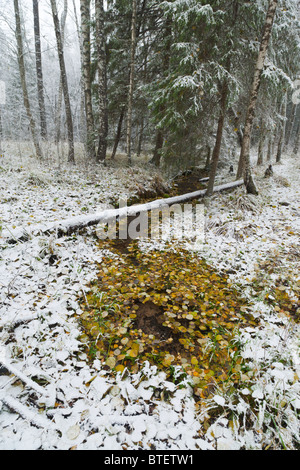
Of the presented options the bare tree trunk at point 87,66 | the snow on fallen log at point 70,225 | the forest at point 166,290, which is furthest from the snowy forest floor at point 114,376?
the bare tree trunk at point 87,66

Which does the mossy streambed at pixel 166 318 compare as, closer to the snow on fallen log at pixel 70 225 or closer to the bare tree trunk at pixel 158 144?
the snow on fallen log at pixel 70 225

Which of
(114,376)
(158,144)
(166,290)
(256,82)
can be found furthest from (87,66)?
(114,376)

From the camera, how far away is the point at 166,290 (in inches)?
146

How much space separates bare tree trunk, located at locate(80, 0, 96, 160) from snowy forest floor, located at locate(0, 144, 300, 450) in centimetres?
619

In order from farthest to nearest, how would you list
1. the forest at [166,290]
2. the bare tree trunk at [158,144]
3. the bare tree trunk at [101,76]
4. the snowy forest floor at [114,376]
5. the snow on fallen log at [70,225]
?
the bare tree trunk at [158,144]
the bare tree trunk at [101,76]
the snow on fallen log at [70,225]
the forest at [166,290]
the snowy forest floor at [114,376]

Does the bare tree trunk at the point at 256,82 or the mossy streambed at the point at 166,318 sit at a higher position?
the bare tree trunk at the point at 256,82

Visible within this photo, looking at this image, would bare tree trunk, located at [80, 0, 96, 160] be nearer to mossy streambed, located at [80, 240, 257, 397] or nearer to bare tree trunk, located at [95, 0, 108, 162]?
bare tree trunk, located at [95, 0, 108, 162]


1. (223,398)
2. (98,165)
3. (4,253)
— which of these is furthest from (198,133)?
(223,398)

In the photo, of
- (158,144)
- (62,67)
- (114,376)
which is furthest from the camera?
(158,144)

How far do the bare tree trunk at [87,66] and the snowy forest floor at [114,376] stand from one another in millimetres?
6186

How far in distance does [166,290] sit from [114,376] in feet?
5.39

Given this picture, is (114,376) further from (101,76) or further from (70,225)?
(101,76)

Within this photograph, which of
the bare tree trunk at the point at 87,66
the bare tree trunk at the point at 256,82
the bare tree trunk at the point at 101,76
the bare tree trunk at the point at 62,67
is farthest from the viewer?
the bare tree trunk at the point at 87,66

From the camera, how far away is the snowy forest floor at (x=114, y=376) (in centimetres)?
186
